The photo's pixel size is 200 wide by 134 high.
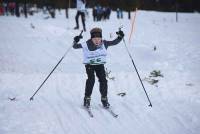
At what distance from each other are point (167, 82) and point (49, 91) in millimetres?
3493

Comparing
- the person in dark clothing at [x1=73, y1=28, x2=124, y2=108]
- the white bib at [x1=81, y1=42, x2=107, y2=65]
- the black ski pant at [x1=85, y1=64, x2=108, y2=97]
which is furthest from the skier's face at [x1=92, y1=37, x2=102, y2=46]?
the black ski pant at [x1=85, y1=64, x2=108, y2=97]

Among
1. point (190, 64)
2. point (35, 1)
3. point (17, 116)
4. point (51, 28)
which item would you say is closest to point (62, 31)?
point (51, 28)

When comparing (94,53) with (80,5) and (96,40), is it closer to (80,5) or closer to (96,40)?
(96,40)

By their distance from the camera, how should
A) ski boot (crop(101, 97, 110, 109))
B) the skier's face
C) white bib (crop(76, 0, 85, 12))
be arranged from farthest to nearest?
white bib (crop(76, 0, 85, 12)) < ski boot (crop(101, 97, 110, 109)) < the skier's face

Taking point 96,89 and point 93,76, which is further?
point 96,89

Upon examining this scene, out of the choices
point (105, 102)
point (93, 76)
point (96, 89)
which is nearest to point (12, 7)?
point (96, 89)

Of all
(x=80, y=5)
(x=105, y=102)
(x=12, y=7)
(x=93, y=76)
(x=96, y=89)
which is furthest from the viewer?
(x=12, y=7)

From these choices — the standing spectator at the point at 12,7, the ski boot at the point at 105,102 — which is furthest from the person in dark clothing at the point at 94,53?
the standing spectator at the point at 12,7

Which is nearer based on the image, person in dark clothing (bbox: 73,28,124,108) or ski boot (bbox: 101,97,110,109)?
person in dark clothing (bbox: 73,28,124,108)

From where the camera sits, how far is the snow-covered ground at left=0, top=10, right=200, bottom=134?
675 cm

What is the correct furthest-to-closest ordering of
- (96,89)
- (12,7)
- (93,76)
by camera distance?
(12,7)
(96,89)
(93,76)

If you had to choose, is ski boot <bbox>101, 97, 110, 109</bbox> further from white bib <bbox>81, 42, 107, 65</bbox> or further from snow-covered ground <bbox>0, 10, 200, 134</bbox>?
white bib <bbox>81, 42, 107, 65</bbox>

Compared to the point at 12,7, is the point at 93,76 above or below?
below

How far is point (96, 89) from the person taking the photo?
9.27 meters
